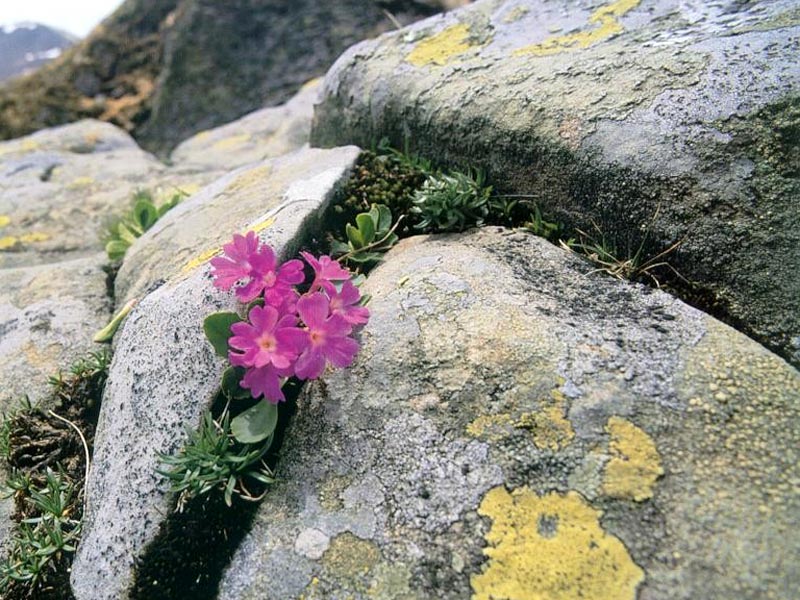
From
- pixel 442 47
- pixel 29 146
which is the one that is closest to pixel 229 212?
pixel 442 47

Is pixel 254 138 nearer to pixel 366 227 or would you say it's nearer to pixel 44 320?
pixel 44 320

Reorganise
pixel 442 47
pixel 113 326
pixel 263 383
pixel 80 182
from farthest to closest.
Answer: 1. pixel 80 182
2. pixel 442 47
3. pixel 113 326
4. pixel 263 383

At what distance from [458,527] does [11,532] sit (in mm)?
2192

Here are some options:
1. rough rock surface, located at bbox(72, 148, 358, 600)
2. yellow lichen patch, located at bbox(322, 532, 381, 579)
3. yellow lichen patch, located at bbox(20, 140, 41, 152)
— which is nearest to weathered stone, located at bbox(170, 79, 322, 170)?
yellow lichen patch, located at bbox(20, 140, 41, 152)

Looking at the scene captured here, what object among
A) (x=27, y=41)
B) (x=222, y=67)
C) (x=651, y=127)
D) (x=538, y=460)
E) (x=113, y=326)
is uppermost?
(x=651, y=127)

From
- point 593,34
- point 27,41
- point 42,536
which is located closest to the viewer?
point 42,536

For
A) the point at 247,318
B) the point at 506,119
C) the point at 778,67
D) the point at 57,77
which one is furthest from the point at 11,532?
the point at 57,77

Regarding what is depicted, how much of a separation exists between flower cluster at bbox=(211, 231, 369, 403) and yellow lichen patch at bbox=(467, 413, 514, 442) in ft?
1.96

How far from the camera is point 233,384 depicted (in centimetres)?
273

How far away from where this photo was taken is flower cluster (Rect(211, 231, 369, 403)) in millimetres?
2557

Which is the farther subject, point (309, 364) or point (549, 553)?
point (309, 364)

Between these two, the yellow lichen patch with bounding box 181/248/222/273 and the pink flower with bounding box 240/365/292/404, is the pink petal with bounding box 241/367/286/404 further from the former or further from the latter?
the yellow lichen patch with bounding box 181/248/222/273

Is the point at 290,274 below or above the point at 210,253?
above

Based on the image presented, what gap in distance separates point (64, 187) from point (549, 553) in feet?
20.7
